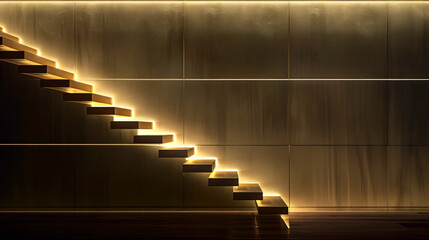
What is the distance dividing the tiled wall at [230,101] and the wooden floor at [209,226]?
184mm

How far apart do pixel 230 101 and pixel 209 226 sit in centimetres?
131

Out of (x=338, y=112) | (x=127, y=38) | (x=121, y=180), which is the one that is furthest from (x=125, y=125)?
(x=338, y=112)

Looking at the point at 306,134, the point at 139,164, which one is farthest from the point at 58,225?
the point at 306,134

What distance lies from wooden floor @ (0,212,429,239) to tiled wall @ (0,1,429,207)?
18 cm

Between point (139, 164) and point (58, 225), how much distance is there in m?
0.96

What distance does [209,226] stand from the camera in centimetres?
285

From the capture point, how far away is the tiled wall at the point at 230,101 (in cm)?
325

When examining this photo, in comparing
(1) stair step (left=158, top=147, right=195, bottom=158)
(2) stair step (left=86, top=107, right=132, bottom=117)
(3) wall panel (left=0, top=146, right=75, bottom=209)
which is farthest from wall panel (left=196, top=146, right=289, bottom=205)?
(3) wall panel (left=0, top=146, right=75, bottom=209)

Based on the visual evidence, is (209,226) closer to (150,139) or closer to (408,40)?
(150,139)

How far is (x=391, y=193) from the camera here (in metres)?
3.25

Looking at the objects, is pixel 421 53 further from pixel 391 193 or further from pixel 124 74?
pixel 124 74

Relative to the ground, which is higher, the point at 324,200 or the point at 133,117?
the point at 133,117

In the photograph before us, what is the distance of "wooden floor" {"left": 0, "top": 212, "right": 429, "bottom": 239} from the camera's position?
263 centimetres

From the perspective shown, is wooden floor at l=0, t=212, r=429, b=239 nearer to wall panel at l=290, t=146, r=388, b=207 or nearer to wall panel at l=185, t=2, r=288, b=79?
wall panel at l=290, t=146, r=388, b=207
